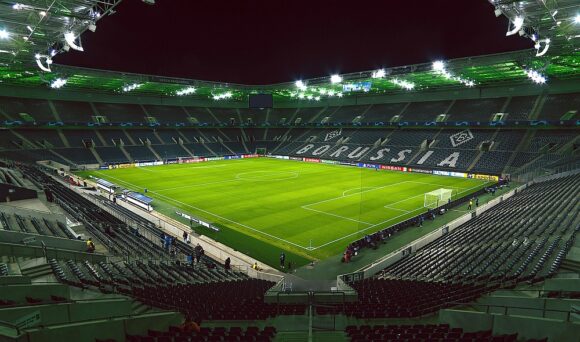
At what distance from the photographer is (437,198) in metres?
32.7

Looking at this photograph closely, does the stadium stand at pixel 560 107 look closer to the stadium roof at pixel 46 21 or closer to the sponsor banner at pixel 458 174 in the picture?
the sponsor banner at pixel 458 174

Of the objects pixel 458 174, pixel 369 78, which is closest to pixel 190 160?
pixel 369 78

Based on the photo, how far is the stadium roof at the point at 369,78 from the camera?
40.6 m

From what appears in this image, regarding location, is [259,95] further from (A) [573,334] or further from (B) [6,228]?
(A) [573,334]

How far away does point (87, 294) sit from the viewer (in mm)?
9828

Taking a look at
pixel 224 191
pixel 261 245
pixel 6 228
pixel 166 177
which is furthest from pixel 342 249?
pixel 166 177

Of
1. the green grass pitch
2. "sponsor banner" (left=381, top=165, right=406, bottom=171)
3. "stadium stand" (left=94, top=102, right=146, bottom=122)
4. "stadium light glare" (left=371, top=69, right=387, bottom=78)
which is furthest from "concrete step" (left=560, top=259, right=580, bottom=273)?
"stadium stand" (left=94, top=102, right=146, bottom=122)

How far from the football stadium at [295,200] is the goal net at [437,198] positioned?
397 mm

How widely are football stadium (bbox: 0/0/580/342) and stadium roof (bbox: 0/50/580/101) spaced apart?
0.49m

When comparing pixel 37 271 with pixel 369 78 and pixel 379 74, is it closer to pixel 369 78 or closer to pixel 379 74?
pixel 379 74

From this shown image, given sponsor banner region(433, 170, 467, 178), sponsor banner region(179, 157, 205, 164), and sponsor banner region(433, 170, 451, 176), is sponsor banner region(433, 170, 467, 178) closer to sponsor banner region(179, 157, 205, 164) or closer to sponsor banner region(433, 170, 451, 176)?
sponsor banner region(433, 170, 451, 176)

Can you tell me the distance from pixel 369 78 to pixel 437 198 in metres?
27.2

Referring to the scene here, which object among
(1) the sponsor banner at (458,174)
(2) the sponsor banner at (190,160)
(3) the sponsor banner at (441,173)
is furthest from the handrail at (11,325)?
(2) the sponsor banner at (190,160)

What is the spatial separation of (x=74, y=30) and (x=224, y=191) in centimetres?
2126
